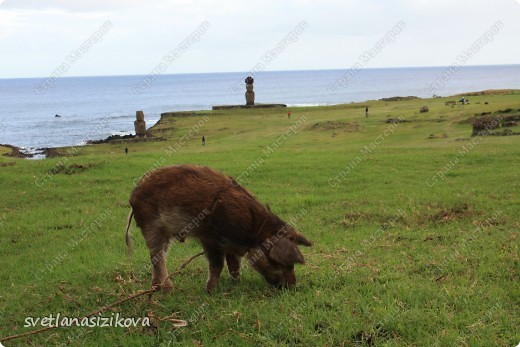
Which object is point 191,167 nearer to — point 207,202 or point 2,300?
point 207,202

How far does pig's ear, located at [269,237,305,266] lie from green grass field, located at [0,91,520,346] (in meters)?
0.43

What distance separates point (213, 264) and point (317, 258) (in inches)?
72.0

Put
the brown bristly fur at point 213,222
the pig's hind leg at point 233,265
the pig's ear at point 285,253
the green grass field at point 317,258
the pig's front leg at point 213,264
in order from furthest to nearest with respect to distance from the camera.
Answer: the pig's hind leg at point 233,265 → the pig's front leg at point 213,264 → the brown bristly fur at point 213,222 → the pig's ear at point 285,253 → the green grass field at point 317,258

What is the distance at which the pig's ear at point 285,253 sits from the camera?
516 cm

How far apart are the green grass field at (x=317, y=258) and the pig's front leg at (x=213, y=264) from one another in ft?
0.43

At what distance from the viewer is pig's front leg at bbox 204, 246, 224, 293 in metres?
5.75

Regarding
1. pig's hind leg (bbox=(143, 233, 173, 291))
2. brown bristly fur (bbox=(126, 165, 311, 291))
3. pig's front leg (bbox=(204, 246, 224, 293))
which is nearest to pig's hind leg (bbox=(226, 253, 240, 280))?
brown bristly fur (bbox=(126, 165, 311, 291))

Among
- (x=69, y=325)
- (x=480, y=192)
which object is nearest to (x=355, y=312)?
(x=69, y=325)

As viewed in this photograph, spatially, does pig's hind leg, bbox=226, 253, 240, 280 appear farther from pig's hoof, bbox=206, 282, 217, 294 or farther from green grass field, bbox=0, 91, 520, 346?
pig's hoof, bbox=206, 282, 217, 294

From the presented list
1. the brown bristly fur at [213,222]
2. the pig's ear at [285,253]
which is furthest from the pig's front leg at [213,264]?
the pig's ear at [285,253]

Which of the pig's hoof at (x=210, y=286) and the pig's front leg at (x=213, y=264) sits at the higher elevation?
the pig's front leg at (x=213, y=264)

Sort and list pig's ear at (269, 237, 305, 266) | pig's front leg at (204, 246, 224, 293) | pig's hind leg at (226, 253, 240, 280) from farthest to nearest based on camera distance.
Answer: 1. pig's hind leg at (226, 253, 240, 280)
2. pig's front leg at (204, 246, 224, 293)
3. pig's ear at (269, 237, 305, 266)

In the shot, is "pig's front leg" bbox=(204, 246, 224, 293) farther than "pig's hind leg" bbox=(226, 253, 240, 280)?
No

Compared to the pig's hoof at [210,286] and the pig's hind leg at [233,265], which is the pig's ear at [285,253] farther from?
the pig's hoof at [210,286]
